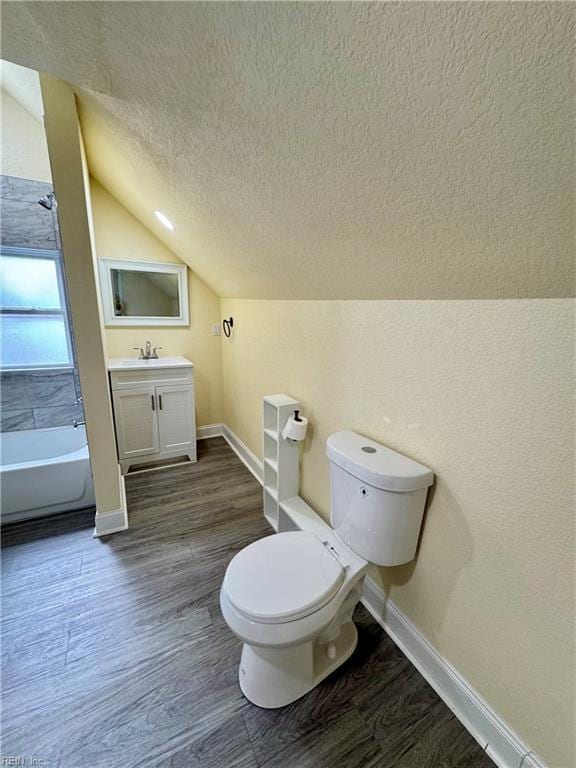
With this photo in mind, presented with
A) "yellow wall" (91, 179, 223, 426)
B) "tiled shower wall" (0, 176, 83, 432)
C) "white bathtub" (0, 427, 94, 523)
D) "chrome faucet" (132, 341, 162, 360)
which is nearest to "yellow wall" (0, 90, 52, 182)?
"tiled shower wall" (0, 176, 83, 432)

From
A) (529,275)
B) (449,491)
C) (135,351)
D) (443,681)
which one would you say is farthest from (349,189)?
(135,351)

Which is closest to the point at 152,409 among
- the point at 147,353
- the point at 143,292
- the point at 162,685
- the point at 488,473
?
the point at 147,353

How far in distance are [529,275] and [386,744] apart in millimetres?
1503

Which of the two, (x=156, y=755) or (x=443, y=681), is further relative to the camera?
(x=443, y=681)

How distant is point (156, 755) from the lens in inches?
38.1

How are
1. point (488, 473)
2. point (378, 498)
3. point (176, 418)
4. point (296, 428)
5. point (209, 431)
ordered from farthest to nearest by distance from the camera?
point (209, 431) < point (176, 418) < point (296, 428) < point (378, 498) < point (488, 473)

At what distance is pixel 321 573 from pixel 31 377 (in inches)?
105

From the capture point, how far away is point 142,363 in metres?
2.55

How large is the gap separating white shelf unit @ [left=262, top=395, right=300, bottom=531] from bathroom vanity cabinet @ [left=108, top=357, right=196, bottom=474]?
1004 mm

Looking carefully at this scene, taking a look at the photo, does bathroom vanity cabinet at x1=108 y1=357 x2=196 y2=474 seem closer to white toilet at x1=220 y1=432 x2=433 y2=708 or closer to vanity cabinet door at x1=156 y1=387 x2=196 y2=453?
vanity cabinet door at x1=156 y1=387 x2=196 y2=453

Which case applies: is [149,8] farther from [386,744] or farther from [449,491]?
[386,744]

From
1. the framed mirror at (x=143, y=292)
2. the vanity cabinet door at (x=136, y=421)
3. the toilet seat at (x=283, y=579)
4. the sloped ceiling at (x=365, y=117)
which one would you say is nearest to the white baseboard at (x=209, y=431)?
the vanity cabinet door at (x=136, y=421)

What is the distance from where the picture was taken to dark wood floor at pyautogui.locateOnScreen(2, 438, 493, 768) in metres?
0.99

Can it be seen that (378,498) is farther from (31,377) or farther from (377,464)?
(31,377)
